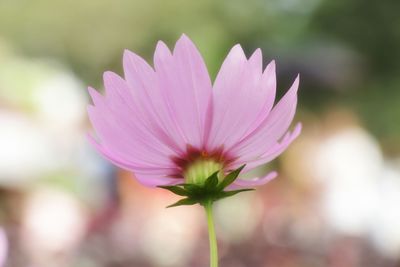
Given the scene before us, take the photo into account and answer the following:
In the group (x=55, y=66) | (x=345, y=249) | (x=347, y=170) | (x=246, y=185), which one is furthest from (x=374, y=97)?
(x=246, y=185)

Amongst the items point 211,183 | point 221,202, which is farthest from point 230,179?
point 221,202

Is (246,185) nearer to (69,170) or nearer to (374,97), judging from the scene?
(69,170)

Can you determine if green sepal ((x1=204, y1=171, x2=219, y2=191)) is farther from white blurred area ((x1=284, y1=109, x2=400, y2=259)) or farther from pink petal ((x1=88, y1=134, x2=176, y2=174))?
white blurred area ((x1=284, y1=109, x2=400, y2=259))

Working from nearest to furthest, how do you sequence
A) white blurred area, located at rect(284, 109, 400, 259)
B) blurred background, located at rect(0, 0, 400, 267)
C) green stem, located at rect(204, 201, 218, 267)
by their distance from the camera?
1. green stem, located at rect(204, 201, 218, 267)
2. blurred background, located at rect(0, 0, 400, 267)
3. white blurred area, located at rect(284, 109, 400, 259)

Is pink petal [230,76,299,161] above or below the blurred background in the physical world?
below

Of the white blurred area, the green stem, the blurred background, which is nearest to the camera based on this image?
the green stem

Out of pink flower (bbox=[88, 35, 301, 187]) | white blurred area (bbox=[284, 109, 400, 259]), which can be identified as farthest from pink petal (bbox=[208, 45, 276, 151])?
white blurred area (bbox=[284, 109, 400, 259])

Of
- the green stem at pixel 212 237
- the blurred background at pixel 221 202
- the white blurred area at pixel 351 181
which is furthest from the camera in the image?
the white blurred area at pixel 351 181

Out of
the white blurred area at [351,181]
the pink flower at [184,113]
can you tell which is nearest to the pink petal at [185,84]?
the pink flower at [184,113]

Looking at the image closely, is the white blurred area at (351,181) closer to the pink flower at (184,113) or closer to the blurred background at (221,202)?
the blurred background at (221,202)
